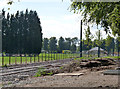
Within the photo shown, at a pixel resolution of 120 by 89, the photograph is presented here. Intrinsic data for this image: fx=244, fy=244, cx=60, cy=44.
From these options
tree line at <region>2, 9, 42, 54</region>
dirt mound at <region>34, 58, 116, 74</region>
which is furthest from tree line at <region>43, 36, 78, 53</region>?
dirt mound at <region>34, 58, 116, 74</region>

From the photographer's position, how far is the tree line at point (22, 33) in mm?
76562

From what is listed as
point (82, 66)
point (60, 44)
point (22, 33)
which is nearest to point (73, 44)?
point (60, 44)

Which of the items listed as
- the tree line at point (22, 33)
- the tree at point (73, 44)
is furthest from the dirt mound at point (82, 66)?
the tree at point (73, 44)

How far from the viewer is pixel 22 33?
85750mm

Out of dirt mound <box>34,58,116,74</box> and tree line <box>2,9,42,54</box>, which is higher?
tree line <box>2,9,42,54</box>

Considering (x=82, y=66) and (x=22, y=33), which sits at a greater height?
(x=22, y=33)

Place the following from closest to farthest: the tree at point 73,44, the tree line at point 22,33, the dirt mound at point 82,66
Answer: the dirt mound at point 82,66
the tree line at point 22,33
the tree at point 73,44

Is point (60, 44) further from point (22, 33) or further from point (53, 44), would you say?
point (22, 33)

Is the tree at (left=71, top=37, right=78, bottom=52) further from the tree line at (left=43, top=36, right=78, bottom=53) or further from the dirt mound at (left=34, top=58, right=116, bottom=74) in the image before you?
the dirt mound at (left=34, top=58, right=116, bottom=74)

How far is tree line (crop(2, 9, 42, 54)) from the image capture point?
251 ft

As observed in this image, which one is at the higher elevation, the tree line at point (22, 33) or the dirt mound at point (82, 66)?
the tree line at point (22, 33)

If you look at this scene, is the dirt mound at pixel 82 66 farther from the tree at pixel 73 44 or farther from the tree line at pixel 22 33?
the tree at pixel 73 44

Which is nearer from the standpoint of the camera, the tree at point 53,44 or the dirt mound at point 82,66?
the dirt mound at point 82,66

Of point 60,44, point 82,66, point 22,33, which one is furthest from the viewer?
point 60,44
